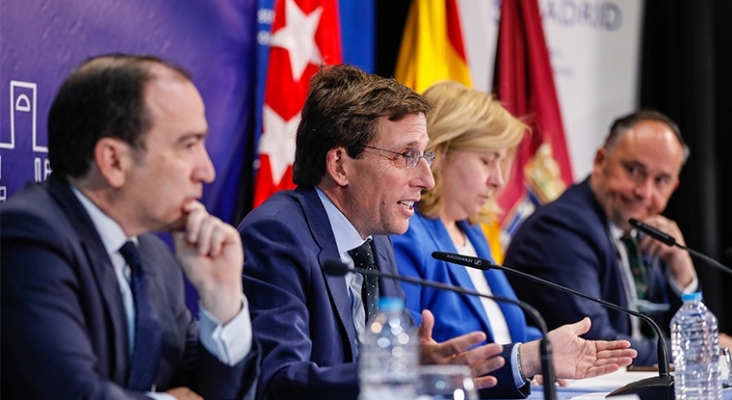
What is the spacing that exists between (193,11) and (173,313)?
62.0 inches

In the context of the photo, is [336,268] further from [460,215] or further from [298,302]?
[460,215]

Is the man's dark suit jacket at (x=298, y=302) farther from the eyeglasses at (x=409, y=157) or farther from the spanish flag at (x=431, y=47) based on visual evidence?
the spanish flag at (x=431, y=47)

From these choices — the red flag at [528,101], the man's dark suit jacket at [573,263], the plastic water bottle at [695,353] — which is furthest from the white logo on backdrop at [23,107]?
the red flag at [528,101]

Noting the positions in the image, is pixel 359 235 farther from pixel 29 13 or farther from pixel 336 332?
pixel 29 13

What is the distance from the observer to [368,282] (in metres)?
2.83

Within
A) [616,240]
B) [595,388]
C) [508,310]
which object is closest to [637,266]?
[616,240]

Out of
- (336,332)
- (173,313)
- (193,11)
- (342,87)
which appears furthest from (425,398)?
(193,11)

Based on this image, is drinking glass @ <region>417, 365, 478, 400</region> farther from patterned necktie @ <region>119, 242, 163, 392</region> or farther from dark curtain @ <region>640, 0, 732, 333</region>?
dark curtain @ <region>640, 0, 732, 333</region>

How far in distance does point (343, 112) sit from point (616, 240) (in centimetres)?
194

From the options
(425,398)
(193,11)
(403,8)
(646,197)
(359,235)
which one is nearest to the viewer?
(425,398)

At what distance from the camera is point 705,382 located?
8.07ft

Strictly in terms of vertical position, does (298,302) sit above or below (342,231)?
below

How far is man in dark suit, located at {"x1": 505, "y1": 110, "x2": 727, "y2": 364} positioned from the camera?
4086mm

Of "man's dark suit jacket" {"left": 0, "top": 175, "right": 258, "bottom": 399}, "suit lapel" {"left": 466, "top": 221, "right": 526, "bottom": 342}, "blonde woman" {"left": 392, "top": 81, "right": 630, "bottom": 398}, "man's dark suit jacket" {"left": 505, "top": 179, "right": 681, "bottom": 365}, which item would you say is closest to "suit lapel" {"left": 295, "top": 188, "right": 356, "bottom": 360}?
"man's dark suit jacket" {"left": 0, "top": 175, "right": 258, "bottom": 399}
